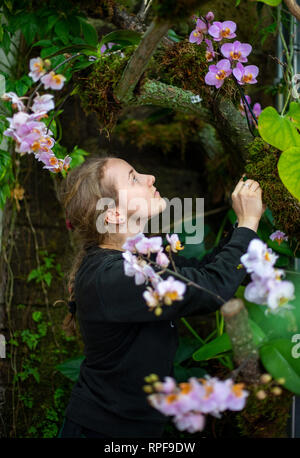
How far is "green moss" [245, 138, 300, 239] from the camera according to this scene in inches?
52.9

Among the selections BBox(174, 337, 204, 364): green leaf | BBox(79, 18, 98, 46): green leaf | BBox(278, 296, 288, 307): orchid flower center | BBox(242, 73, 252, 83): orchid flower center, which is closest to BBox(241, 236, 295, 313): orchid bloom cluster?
BBox(278, 296, 288, 307): orchid flower center

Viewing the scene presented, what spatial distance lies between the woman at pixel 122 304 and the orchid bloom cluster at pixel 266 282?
0.59 feet

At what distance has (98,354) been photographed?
52.7 inches

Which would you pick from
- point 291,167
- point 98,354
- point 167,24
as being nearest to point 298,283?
point 291,167

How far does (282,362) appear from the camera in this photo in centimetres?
130

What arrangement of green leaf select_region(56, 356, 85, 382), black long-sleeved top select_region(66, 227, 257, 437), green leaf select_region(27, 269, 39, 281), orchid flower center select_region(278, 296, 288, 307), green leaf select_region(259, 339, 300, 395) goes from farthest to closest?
green leaf select_region(27, 269, 39, 281), green leaf select_region(56, 356, 85, 382), green leaf select_region(259, 339, 300, 395), black long-sleeved top select_region(66, 227, 257, 437), orchid flower center select_region(278, 296, 288, 307)

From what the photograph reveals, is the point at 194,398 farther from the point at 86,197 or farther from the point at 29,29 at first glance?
the point at 29,29

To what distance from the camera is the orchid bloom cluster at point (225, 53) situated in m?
1.36

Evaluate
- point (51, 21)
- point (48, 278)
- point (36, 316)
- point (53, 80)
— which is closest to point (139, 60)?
point (53, 80)

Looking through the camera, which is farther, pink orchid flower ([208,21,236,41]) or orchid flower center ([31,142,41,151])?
pink orchid flower ([208,21,236,41])

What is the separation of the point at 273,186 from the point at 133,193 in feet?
1.35

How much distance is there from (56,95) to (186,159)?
0.73 m

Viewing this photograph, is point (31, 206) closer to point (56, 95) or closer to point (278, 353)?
point (56, 95)

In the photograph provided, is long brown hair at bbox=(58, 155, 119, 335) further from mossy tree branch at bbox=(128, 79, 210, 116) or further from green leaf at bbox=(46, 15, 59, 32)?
green leaf at bbox=(46, 15, 59, 32)
